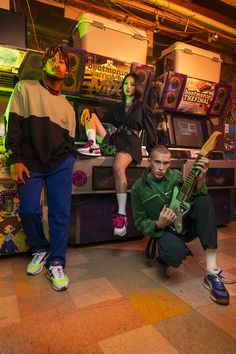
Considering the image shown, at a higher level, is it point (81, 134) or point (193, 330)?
point (81, 134)

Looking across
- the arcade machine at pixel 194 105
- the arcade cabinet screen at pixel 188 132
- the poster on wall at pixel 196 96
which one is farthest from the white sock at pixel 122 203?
the poster on wall at pixel 196 96

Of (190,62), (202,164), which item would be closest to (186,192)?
(202,164)

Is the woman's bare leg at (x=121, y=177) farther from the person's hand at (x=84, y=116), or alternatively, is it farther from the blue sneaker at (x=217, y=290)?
the blue sneaker at (x=217, y=290)

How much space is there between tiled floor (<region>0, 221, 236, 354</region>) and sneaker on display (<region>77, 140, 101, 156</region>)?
2.81 feet

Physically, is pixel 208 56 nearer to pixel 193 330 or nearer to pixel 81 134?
pixel 81 134

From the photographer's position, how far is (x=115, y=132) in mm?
2410

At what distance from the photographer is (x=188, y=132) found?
3033 mm

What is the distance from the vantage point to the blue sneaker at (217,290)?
143 centimetres

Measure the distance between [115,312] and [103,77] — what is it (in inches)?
78.5

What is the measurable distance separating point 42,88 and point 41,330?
1412 millimetres

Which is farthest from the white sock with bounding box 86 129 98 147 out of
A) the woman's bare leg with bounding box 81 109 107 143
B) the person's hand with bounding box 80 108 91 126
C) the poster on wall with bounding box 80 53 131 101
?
the poster on wall with bounding box 80 53 131 101

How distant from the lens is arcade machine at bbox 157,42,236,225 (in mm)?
2863

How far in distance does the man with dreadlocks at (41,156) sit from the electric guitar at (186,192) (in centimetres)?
70

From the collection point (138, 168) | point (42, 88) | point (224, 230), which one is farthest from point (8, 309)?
point (224, 230)
